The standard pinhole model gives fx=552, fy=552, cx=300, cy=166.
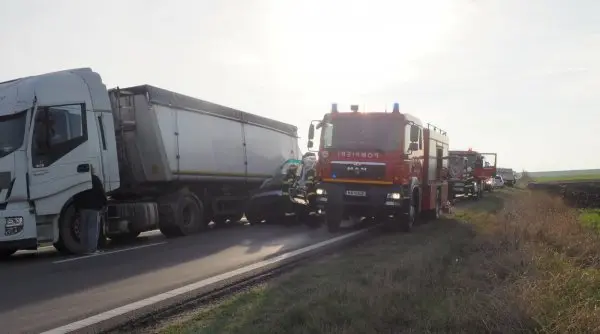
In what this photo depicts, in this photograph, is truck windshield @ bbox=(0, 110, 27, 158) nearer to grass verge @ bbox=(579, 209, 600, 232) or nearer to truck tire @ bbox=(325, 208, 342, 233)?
truck tire @ bbox=(325, 208, 342, 233)

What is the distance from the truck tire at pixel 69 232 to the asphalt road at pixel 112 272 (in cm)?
25

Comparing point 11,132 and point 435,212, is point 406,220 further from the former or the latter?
point 11,132

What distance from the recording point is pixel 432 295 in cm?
591

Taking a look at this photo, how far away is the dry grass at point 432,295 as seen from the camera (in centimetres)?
476

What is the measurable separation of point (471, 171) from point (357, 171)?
21.9 meters

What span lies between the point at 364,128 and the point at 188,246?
16.7 feet

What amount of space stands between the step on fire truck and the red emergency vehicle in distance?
584 inches

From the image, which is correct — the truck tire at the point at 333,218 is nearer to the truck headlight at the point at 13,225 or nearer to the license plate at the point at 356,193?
the license plate at the point at 356,193

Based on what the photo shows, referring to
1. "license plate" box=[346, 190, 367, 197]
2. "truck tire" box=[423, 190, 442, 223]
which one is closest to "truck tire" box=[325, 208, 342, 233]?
"license plate" box=[346, 190, 367, 197]

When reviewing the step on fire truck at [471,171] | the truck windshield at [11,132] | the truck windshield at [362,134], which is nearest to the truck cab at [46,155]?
the truck windshield at [11,132]

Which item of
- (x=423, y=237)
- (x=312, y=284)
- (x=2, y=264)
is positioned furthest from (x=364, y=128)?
(x=2, y=264)

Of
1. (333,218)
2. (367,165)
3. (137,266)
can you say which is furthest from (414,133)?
(137,266)

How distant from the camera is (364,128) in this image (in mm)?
13547

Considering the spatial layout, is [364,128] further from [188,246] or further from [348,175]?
[188,246]
